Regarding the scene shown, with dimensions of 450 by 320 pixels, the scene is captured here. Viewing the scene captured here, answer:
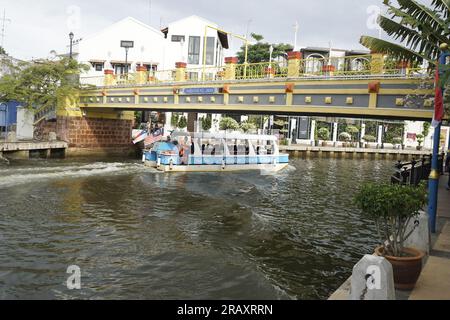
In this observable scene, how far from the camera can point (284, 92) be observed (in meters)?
20.2

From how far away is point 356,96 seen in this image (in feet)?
57.0

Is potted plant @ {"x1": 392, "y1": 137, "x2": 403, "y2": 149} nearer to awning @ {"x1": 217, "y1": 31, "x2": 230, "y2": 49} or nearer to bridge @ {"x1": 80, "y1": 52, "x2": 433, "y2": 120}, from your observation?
awning @ {"x1": 217, "y1": 31, "x2": 230, "y2": 49}

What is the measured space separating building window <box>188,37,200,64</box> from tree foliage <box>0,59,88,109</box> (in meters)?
18.7

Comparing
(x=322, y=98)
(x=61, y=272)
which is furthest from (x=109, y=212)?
(x=322, y=98)

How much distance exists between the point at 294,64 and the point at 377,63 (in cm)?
429

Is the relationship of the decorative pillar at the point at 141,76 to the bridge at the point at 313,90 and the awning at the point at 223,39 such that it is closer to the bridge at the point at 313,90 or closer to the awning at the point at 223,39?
the bridge at the point at 313,90

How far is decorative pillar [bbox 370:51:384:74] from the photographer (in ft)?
53.9

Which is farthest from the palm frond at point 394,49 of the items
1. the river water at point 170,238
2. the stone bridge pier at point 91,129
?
the stone bridge pier at point 91,129

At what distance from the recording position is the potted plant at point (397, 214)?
7.14 meters

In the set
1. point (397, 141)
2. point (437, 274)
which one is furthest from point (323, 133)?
point (437, 274)

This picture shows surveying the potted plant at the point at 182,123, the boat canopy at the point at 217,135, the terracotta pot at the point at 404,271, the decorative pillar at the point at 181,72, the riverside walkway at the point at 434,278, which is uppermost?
the decorative pillar at the point at 181,72

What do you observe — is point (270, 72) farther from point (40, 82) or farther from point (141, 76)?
point (40, 82)

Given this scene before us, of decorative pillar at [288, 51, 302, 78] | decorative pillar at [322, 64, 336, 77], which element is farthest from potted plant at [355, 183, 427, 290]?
decorative pillar at [288, 51, 302, 78]

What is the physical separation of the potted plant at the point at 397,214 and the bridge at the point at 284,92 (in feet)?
22.6
